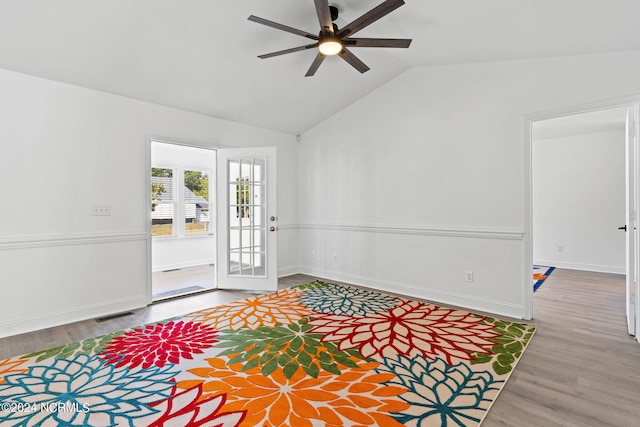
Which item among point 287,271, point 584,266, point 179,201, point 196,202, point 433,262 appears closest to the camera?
point 433,262

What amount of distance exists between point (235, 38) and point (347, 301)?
3323 millimetres

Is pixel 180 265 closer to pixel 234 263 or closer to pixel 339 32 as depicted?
pixel 234 263

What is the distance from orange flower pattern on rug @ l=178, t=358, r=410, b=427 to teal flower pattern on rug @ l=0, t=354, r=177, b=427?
0.26 m

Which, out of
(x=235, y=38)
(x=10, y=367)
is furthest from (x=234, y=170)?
(x=10, y=367)

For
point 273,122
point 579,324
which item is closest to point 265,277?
point 273,122

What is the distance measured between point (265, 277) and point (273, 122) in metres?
2.51

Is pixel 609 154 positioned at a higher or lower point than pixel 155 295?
higher

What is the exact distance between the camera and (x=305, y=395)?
213 cm

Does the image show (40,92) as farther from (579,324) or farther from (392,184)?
(579,324)

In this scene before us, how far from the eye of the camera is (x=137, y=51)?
3199 millimetres

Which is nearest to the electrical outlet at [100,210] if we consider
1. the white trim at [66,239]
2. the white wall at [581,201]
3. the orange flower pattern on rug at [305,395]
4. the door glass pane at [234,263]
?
the white trim at [66,239]

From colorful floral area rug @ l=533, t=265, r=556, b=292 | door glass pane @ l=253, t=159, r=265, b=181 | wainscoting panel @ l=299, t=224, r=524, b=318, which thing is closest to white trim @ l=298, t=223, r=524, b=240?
wainscoting panel @ l=299, t=224, r=524, b=318

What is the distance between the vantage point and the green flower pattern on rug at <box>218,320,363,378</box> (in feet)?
8.23

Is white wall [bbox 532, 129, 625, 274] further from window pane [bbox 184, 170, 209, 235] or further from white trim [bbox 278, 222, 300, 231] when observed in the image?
window pane [bbox 184, 170, 209, 235]
